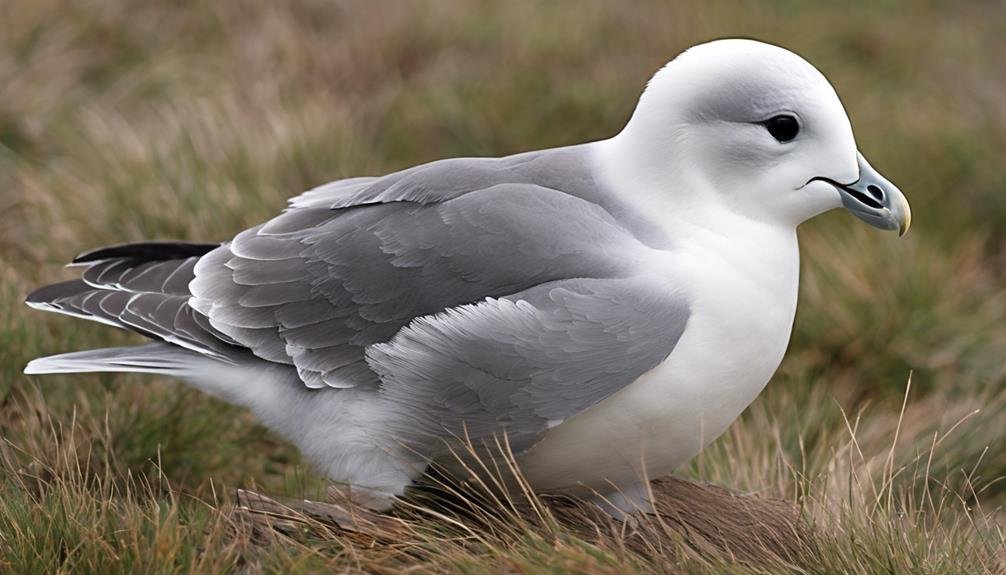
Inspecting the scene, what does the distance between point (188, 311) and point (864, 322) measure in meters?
2.75

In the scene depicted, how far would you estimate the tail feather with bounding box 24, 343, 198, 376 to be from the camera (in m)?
3.69

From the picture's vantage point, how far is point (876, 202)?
344 centimetres

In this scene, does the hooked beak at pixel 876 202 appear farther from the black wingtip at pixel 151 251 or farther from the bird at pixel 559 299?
the black wingtip at pixel 151 251

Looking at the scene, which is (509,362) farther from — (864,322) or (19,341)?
(864,322)

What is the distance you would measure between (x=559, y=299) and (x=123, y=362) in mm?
1263

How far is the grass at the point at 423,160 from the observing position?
3252mm

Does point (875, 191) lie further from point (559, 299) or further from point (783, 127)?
point (559, 299)

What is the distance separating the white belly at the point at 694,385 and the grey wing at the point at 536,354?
6 centimetres

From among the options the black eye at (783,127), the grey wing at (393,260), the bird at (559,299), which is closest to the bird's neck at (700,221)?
the bird at (559,299)

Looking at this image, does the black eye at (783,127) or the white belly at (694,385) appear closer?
the white belly at (694,385)

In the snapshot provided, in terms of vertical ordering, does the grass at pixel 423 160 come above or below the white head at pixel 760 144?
below

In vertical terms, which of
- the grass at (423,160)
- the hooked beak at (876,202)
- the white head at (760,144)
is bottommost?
the grass at (423,160)

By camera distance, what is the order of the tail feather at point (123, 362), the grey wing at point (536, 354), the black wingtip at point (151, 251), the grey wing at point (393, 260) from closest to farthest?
the grey wing at point (536, 354) < the grey wing at point (393, 260) < the tail feather at point (123, 362) < the black wingtip at point (151, 251)

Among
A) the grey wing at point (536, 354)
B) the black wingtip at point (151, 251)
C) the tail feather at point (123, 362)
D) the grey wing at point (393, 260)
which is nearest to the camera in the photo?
the grey wing at point (536, 354)
